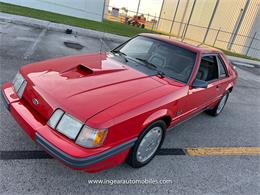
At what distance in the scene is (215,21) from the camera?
22.0 meters

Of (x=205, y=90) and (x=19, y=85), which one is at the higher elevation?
(x=205, y=90)

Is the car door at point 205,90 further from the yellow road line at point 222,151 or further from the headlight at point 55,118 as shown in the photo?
the headlight at point 55,118

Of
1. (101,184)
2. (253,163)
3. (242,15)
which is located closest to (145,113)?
(101,184)

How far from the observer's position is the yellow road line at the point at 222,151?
355cm

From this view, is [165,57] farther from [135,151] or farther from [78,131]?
[78,131]

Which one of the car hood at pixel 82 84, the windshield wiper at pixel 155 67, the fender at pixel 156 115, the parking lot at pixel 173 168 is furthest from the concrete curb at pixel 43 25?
the fender at pixel 156 115

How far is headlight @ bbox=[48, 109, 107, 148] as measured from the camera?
7.13 feet

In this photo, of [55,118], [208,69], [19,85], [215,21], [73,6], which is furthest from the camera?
[215,21]

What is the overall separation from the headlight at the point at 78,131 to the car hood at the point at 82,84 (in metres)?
0.06

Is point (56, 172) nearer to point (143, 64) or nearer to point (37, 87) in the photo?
point (37, 87)

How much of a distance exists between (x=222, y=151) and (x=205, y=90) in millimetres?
975

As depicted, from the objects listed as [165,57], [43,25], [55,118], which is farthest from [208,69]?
[43,25]

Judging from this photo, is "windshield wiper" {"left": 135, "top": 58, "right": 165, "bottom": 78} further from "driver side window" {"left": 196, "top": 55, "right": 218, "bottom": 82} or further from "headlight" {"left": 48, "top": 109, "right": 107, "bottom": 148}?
"headlight" {"left": 48, "top": 109, "right": 107, "bottom": 148}

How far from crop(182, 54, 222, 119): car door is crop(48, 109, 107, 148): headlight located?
1549 millimetres
